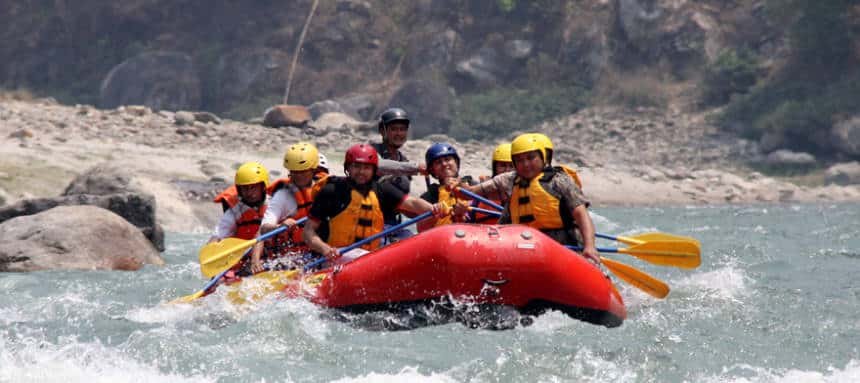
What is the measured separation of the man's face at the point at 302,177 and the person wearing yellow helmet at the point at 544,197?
1.57 meters

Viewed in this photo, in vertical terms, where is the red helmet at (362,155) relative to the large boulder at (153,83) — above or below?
above

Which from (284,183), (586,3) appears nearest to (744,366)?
(284,183)

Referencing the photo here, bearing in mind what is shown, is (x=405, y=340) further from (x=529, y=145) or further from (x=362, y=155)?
(x=529, y=145)

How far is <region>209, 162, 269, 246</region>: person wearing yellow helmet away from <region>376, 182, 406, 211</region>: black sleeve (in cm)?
117

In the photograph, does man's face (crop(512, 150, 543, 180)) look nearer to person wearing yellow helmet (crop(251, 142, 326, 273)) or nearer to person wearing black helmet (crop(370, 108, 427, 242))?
person wearing black helmet (crop(370, 108, 427, 242))

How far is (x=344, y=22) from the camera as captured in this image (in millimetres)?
35562

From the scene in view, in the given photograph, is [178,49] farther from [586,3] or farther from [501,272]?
[501,272]

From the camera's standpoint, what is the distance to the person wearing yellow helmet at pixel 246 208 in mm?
7777

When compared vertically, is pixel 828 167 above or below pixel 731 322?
below

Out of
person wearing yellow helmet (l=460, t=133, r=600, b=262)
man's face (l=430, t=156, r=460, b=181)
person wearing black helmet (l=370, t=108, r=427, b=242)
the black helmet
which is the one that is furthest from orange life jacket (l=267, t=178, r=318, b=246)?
person wearing yellow helmet (l=460, t=133, r=600, b=262)

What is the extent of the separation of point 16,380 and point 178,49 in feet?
105

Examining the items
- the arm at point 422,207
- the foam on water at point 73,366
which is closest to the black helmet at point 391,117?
the arm at point 422,207

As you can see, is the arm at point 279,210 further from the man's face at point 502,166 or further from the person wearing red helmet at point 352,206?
the man's face at point 502,166

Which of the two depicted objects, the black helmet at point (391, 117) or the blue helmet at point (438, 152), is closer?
the blue helmet at point (438, 152)
